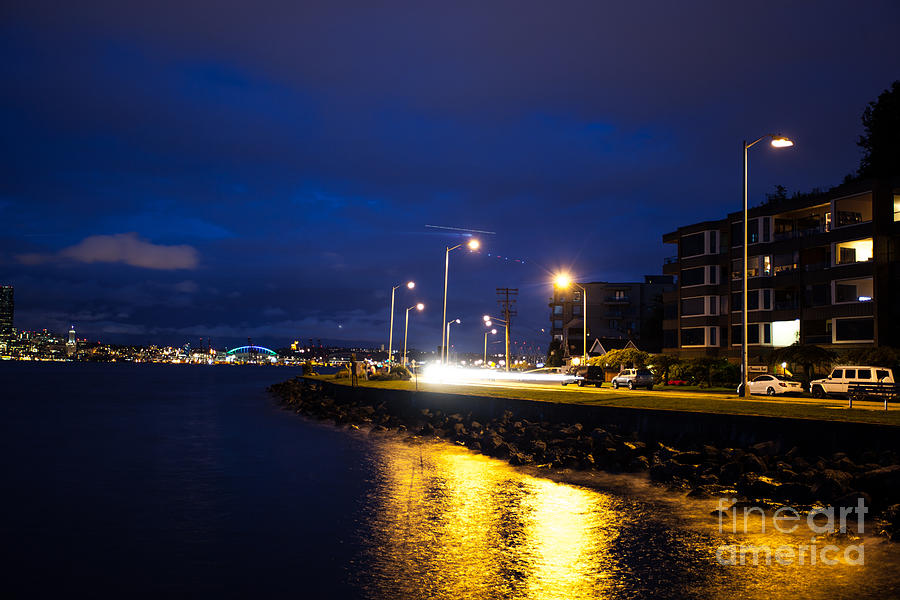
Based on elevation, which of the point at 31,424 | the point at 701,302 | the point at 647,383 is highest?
the point at 701,302

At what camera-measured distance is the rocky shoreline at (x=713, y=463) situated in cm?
1828

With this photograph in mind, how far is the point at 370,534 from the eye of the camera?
1794cm

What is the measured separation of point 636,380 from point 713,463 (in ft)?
107

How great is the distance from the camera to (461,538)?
17.2m

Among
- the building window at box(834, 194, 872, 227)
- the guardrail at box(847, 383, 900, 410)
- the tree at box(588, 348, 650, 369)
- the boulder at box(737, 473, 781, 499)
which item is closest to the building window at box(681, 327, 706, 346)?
the tree at box(588, 348, 650, 369)

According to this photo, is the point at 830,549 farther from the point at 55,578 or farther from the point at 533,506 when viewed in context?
the point at 55,578

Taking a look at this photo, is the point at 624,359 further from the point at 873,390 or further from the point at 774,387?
the point at 873,390

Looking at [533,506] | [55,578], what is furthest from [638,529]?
[55,578]

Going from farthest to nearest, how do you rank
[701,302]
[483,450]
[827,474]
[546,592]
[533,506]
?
1. [701,302]
2. [483,450]
3. [533,506]
4. [827,474]
5. [546,592]

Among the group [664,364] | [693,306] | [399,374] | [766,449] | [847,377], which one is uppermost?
[693,306]

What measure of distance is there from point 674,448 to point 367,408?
95.4 feet

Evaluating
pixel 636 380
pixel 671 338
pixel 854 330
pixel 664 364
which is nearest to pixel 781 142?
pixel 636 380

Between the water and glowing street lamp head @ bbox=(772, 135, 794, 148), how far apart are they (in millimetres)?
16830

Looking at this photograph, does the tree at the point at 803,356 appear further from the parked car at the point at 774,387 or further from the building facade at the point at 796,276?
the building facade at the point at 796,276
